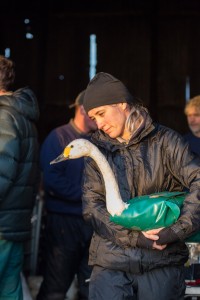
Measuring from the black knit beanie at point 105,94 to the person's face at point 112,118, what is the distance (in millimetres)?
25

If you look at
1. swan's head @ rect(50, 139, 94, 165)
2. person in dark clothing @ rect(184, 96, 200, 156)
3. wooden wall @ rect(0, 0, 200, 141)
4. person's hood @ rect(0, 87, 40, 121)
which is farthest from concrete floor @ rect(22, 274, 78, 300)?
wooden wall @ rect(0, 0, 200, 141)

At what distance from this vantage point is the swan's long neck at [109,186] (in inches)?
129

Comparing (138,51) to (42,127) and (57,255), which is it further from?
(57,255)

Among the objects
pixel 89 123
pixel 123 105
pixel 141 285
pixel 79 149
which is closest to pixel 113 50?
pixel 89 123

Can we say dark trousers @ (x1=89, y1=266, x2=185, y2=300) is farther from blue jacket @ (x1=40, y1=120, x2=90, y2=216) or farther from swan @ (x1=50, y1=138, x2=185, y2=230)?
blue jacket @ (x1=40, y1=120, x2=90, y2=216)

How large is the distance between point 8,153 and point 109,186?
910 mm

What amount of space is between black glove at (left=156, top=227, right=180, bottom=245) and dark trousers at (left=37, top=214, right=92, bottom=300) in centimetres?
221

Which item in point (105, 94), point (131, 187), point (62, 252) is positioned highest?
point (105, 94)

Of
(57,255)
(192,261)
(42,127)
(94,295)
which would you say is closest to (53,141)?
(57,255)

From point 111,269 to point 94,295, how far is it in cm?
18

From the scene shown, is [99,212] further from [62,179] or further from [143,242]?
[62,179]

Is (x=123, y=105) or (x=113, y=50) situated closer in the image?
(x=123, y=105)

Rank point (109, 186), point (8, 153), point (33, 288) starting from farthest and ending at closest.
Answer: point (33, 288) → point (8, 153) → point (109, 186)

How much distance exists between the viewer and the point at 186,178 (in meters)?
3.34
